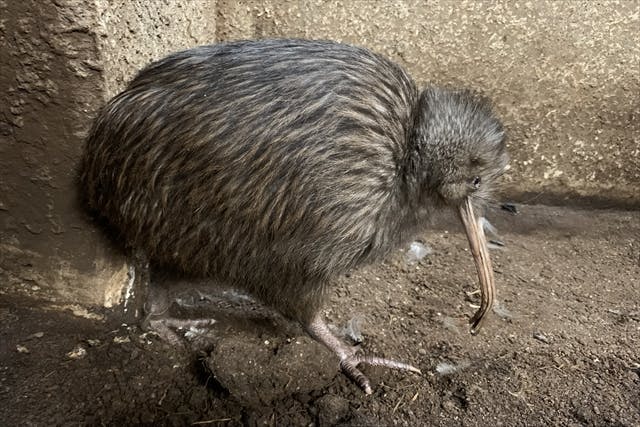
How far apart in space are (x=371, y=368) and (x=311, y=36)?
1.51m

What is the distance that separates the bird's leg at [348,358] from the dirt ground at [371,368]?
3 cm

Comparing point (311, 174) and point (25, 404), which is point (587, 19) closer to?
point (311, 174)

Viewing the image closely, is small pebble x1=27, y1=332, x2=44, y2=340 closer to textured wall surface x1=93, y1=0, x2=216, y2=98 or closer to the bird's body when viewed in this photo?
the bird's body

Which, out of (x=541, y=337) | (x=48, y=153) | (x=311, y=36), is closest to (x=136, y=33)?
(x=48, y=153)

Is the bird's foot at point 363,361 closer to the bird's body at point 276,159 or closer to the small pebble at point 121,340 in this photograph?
the bird's body at point 276,159

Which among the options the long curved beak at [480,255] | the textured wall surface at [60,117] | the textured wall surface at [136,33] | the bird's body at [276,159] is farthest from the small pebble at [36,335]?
the long curved beak at [480,255]

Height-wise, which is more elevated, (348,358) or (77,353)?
(348,358)

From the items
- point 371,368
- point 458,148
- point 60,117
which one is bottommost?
point 371,368

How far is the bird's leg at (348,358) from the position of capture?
206 cm

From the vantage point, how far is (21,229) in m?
2.04

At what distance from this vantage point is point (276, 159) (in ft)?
5.55

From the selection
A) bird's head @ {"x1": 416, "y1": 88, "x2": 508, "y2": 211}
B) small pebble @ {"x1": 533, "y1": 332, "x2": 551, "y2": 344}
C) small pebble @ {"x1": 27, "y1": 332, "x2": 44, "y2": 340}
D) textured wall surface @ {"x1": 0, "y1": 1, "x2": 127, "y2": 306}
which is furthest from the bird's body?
small pebble @ {"x1": 533, "y1": 332, "x2": 551, "y2": 344}

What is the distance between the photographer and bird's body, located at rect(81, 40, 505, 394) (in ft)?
5.58

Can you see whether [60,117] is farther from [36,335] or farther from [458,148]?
[458,148]
